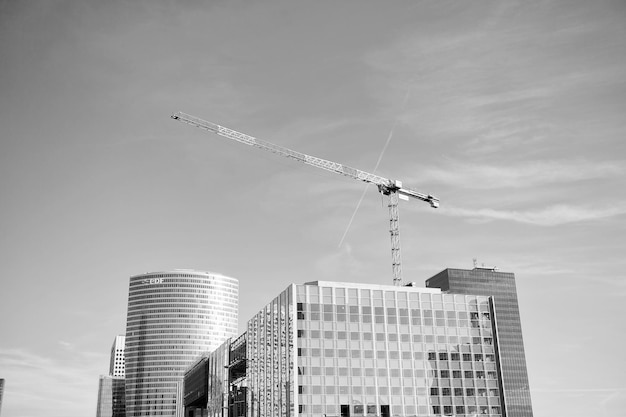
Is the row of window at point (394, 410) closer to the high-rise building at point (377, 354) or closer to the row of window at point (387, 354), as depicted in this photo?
the high-rise building at point (377, 354)

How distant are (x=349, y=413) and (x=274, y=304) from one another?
2551 cm

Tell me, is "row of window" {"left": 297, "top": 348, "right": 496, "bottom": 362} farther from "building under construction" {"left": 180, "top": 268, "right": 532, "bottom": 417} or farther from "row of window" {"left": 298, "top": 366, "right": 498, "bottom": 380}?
"row of window" {"left": 298, "top": 366, "right": 498, "bottom": 380}

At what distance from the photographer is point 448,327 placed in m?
117

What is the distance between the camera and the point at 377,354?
111 meters

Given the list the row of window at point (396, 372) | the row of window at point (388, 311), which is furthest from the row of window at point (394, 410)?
the row of window at point (388, 311)

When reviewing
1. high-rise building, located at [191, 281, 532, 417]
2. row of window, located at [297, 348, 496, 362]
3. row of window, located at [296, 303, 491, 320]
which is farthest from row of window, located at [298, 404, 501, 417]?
row of window, located at [296, 303, 491, 320]

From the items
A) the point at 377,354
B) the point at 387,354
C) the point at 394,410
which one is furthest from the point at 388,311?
the point at 394,410

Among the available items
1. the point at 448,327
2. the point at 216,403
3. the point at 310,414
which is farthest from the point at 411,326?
the point at 216,403

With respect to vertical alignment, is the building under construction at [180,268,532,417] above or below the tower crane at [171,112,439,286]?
below

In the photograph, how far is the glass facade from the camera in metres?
106

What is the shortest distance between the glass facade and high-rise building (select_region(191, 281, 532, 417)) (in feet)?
0.58

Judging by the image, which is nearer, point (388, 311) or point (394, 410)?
point (394, 410)

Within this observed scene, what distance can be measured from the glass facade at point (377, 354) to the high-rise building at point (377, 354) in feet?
0.58

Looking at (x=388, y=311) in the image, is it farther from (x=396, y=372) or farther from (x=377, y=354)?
(x=396, y=372)
